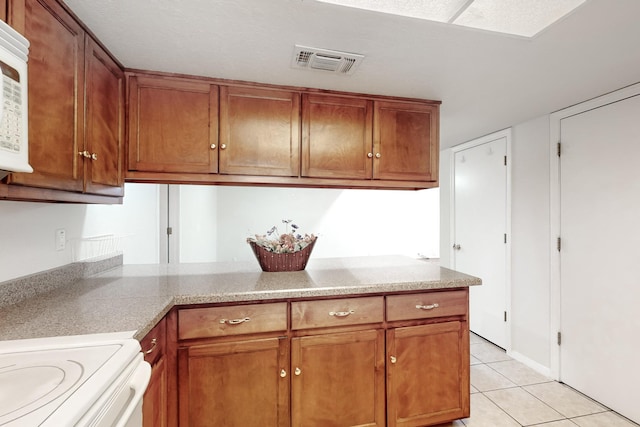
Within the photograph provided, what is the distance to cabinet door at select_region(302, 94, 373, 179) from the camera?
1.98 metres

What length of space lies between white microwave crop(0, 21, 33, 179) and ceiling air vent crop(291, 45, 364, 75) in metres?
1.04

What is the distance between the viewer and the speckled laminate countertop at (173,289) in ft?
3.55

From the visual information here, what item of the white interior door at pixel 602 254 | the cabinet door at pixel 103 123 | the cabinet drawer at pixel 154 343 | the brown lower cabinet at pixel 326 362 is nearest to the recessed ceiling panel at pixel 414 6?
the cabinet door at pixel 103 123

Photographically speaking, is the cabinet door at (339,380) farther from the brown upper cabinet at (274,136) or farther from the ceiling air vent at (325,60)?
the ceiling air vent at (325,60)

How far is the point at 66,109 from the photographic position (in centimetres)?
121

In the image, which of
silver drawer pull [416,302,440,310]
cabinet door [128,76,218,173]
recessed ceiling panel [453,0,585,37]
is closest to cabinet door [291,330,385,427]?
silver drawer pull [416,302,440,310]

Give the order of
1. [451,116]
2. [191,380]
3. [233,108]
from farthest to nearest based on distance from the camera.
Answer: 1. [451,116]
2. [233,108]
3. [191,380]

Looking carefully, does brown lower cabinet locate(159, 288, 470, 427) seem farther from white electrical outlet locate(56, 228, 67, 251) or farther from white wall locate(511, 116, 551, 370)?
white wall locate(511, 116, 551, 370)

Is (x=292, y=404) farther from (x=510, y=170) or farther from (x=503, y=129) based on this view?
(x=503, y=129)

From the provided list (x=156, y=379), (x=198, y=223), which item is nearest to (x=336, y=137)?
(x=156, y=379)

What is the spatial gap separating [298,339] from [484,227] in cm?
238

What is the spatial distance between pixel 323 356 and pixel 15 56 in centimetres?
165

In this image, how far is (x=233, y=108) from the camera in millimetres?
1875

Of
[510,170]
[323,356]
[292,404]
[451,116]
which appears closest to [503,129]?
[510,170]
